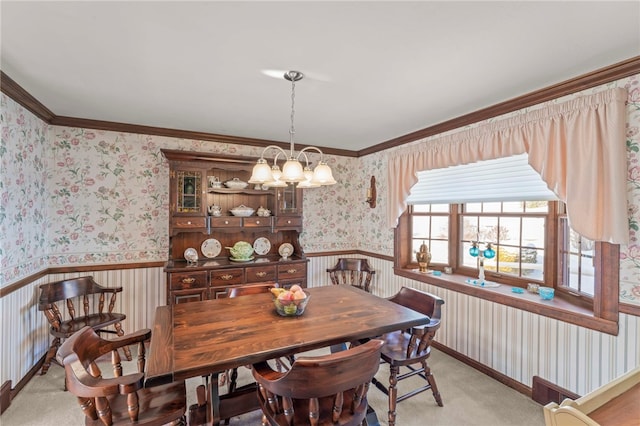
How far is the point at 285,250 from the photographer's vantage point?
4020 mm

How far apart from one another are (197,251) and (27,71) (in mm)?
2191

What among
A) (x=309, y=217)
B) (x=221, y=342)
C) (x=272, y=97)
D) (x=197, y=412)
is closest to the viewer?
(x=221, y=342)

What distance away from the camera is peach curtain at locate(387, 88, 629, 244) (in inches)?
74.4

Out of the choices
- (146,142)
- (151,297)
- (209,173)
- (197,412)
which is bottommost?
(197,412)

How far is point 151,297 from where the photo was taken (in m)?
3.43

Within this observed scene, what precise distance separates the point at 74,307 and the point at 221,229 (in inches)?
65.0

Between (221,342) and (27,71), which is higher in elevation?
(27,71)

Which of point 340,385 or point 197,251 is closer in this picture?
point 340,385

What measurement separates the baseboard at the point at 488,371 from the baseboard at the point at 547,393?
0.07 meters

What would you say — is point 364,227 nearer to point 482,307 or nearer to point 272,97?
point 482,307

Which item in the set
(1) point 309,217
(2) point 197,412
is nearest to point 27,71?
(2) point 197,412

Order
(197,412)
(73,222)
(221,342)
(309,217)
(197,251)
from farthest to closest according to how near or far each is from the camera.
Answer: (309,217), (197,251), (73,222), (197,412), (221,342)

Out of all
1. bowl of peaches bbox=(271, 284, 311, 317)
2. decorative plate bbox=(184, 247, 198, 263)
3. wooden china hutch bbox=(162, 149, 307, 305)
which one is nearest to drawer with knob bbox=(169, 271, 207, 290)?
wooden china hutch bbox=(162, 149, 307, 305)

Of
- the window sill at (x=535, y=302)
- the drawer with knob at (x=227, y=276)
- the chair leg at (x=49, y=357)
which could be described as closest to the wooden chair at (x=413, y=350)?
the window sill at (x=535, y=302)
